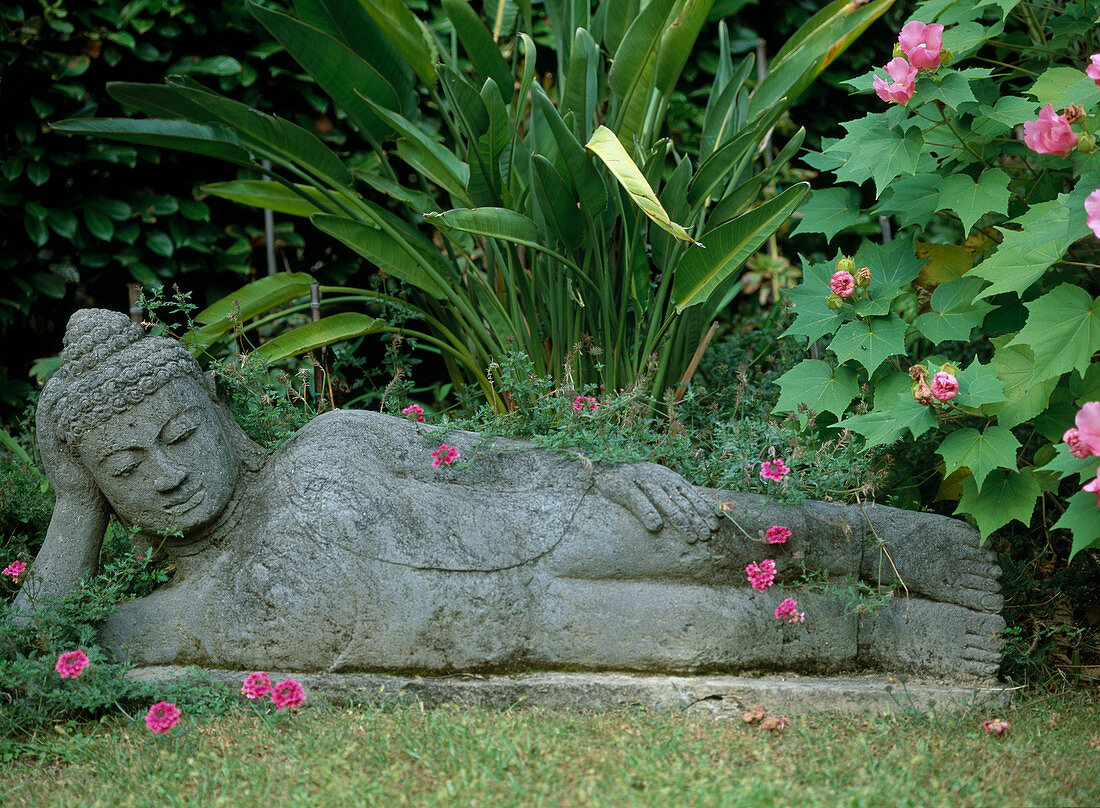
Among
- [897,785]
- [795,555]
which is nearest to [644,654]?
[795,555]

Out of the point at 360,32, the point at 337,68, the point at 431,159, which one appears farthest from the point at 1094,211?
the point at 360,32

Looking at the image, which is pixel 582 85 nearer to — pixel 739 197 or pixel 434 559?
pixel 739 197

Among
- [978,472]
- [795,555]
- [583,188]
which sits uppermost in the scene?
[583,188]

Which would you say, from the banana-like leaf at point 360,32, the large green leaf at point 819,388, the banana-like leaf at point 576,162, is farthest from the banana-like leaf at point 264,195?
the large green leaf at point 819,388

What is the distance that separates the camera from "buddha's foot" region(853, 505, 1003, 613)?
2551 millimetres

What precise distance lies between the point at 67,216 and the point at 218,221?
26.7 inches

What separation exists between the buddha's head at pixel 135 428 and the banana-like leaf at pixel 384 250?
0.94 metres

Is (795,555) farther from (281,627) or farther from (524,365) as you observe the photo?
(281,627)

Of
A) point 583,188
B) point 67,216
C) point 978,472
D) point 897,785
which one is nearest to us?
point 897,785

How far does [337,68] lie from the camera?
3.34m

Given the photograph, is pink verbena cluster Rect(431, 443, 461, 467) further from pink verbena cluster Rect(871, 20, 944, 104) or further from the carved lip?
pink verbena cluster Rect(871, 20, 944, 104)

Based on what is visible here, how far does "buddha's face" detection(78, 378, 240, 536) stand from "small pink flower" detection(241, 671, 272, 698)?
19.0 inches

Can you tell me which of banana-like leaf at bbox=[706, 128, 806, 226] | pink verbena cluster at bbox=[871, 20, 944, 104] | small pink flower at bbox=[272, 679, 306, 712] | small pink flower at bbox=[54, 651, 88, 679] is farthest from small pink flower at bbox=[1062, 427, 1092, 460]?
small pink flower at bbox=[54, 651, 88, 679]

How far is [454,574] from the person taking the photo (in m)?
2.42
